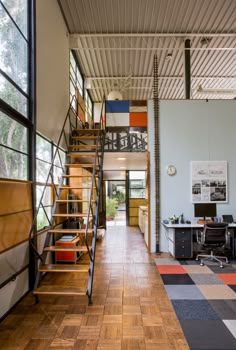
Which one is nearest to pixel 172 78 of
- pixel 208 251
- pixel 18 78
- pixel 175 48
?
pixel 175 48

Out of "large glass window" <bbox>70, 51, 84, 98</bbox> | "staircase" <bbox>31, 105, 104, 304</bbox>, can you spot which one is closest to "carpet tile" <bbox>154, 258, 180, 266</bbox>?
"staircase" <bbox>31, 105, 104, 304</bbox>

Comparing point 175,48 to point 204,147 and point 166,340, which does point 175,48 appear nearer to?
point 204,147

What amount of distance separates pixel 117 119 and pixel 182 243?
12.6ft

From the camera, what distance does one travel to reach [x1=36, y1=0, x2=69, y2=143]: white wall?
4570 millimetres

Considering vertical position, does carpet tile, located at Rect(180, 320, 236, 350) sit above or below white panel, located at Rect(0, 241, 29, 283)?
below

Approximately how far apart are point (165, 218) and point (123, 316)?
3651 millimetres

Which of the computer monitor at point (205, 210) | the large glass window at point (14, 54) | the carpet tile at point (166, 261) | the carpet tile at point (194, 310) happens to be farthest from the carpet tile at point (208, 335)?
the large glass window at point (14, 54)

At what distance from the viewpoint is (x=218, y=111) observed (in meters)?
6.81

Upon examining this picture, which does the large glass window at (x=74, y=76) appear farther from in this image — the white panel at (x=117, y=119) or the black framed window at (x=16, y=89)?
the black framed window at (x=16, y=89)

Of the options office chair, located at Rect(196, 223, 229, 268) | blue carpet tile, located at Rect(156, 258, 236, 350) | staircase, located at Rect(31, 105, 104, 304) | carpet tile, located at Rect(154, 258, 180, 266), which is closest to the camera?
blue carpet tile, located at Rect(156, 258, 236, 350)

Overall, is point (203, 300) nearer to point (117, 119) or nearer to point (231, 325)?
point (231, 325)

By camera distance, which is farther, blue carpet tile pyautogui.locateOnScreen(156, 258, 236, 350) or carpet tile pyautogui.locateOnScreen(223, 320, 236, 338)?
carpet tile pyautogui.locateOnScreen(223, 320, 236, 338)

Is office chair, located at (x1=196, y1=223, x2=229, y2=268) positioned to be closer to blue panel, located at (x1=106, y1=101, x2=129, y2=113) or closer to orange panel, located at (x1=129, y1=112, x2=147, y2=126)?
orange panel, located at (x1=129, y1=112, x2=147, y2=126)

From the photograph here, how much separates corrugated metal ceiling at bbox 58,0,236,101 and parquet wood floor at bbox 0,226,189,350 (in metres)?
6.00
